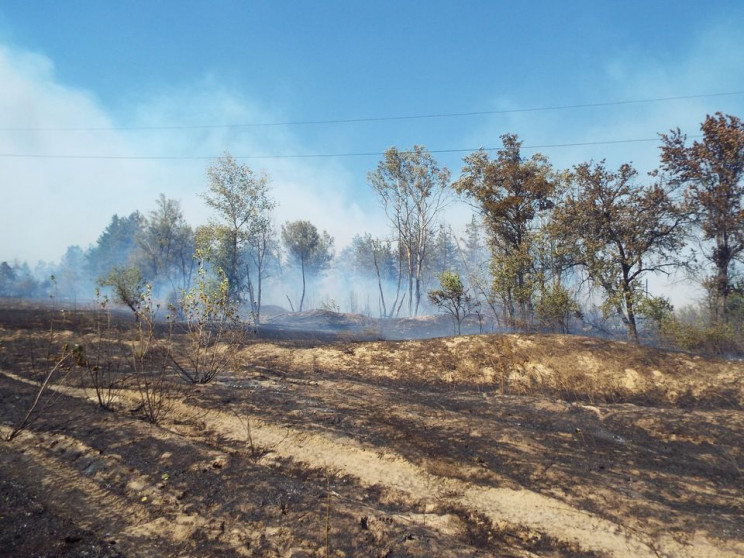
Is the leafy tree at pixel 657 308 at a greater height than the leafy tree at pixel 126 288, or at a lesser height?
lesser

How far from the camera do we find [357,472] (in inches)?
179

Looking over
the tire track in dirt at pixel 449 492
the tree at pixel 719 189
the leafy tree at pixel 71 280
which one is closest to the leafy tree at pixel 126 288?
the tire track in dirt at pixel 449 492

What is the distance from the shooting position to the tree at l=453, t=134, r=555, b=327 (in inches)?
703

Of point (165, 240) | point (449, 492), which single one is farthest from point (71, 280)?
point (449, 492)

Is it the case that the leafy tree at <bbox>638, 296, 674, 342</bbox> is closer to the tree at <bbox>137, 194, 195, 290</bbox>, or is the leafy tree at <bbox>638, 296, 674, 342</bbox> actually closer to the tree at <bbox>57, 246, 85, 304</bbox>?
the tree at <bbox>137, 194, 195, 290</bbox>

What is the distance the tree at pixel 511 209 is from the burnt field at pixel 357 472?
354 inches

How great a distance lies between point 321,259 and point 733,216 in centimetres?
5865

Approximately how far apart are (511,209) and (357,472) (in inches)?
682

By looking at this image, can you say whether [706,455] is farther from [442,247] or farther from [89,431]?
[442,247]

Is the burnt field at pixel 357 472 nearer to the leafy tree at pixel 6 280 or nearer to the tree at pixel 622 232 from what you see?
the tree at pixel 622 232

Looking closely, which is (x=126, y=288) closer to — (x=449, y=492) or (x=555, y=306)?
(x=555, y=306)

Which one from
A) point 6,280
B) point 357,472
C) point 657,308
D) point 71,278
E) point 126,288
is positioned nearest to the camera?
point 357,472

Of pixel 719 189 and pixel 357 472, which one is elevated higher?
pixel 719 189

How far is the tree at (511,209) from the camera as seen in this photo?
17.8 meters
